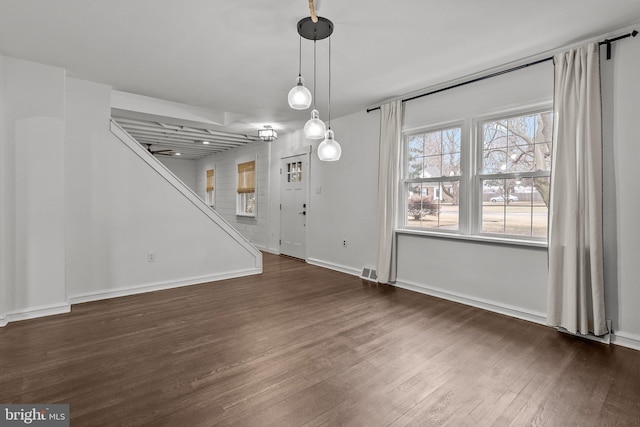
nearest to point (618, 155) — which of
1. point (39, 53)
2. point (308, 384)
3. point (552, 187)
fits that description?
point (552, 187)

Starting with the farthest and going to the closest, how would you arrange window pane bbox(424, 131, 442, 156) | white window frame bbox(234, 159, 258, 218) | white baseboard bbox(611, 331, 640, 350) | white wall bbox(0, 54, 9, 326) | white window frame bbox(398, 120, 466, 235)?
white window frame bbox(234, 159, 258, 218), window pane bbox(424, 131, 442, 156), white window frame bbox(398, 120, 466, 235), white wall bbox(0, 54, 9, 326), white baseboard bbox(611, 331, 640, 350)

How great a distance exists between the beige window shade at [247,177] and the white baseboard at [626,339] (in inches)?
266

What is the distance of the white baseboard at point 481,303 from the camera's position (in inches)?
126

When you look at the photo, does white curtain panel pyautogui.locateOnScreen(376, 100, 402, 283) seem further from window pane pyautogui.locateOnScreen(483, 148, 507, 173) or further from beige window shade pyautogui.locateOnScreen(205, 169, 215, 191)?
beige window shade pyautogui.locateOnScreen(205, 169, 215, 191)

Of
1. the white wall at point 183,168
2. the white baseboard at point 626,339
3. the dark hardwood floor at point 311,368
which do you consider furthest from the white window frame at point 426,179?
the white wall at point 183,168

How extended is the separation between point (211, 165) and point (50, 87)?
640cm

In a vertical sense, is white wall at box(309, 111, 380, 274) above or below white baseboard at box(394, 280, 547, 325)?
above

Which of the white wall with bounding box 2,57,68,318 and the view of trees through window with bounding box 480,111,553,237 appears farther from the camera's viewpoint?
the view of trees through window with bounding box 480,111,553,237

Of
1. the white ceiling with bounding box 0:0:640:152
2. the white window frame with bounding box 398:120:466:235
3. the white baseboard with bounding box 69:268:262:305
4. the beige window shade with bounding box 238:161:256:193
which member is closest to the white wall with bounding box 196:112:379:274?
the beige window shade with bounding box 238:161:256:193

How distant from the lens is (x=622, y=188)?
268 cm

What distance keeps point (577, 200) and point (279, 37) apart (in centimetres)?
306

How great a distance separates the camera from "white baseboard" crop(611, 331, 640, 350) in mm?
2604

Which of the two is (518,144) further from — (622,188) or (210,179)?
(210,179)

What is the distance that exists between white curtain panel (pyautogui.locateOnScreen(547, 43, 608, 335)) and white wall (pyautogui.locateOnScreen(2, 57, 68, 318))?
5.07 metres
